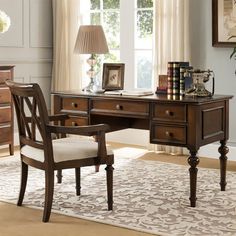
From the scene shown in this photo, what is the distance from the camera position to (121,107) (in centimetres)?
422

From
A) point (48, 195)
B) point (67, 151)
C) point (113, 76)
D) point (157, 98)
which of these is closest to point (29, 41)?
point (113, 76)

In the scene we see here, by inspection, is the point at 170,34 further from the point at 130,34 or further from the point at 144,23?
the point at 130,34

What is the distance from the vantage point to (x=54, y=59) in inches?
270

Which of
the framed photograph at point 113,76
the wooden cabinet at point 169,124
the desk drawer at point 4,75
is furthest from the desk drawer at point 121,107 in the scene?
the desk drawer at point 4,75

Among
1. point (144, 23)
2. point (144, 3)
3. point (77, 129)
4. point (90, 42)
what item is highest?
point (144, 3)

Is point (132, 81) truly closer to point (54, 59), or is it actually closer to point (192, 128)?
point (54, 59)

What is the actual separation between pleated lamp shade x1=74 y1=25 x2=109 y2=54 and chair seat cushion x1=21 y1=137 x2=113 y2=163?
4.21 feet

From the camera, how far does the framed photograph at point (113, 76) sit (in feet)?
15.6

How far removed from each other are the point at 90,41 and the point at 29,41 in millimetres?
1997

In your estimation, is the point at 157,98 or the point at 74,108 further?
the point at 74,108

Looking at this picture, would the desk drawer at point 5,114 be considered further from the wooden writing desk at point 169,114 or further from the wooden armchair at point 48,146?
the wooden armchair at point 48,146

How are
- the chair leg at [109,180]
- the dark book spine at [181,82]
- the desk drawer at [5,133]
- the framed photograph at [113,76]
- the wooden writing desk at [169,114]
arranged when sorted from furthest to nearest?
the desk drawer at [5,133]
the framed photograph at [113,76]
the dark book spine at [181,82]
the wooden writing desk at [169,114]
the chair leg at [109,180]

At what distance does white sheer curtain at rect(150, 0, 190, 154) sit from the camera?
578 cm

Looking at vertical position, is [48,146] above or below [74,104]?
below
